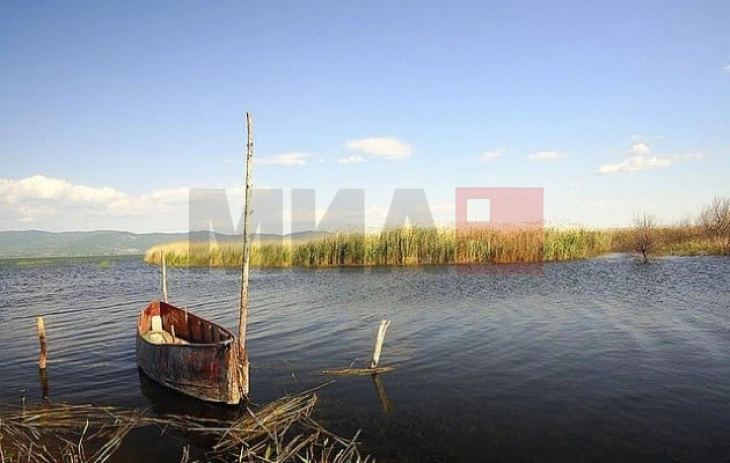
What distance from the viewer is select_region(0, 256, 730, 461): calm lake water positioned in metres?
7.71

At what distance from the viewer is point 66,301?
25.9 meters

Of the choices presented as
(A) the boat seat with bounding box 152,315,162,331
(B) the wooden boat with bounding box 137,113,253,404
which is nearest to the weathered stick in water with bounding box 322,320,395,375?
(B) the wooden boat with bounding box 137,113,253,404

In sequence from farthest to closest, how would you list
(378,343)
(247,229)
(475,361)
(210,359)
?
(475,361) → (378,343) → (247,229) → (210,359)

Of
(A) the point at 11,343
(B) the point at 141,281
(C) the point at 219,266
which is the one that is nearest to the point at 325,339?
(A) the point at 11,343

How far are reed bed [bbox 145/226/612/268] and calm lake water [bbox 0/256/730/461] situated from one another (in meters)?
8.63

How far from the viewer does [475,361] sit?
1196cm

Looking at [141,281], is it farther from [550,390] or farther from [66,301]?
[550,390]

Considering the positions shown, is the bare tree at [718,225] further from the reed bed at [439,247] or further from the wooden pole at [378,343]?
the wooden pole at [378,343]

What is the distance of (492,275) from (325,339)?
14928 millimetres

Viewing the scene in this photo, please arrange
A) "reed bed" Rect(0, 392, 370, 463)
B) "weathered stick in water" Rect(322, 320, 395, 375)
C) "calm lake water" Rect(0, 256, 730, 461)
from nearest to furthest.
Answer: "reed bed" Rect(0, 392, 370, 463) < "calm lake water" Rect(0, 256, 730, 461) < "weathered stick in water" Rect(322, 320, 395, 375)

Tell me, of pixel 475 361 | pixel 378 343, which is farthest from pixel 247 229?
pixel 475 361

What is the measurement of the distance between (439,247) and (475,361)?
2230 centimetres

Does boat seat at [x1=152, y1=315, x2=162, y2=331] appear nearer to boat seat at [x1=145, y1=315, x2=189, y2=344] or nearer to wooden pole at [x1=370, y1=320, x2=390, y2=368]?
boat seat at [x1=145, y1=315, x2=189, y2=344]

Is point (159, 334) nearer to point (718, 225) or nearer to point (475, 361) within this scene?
point (475, 361)
